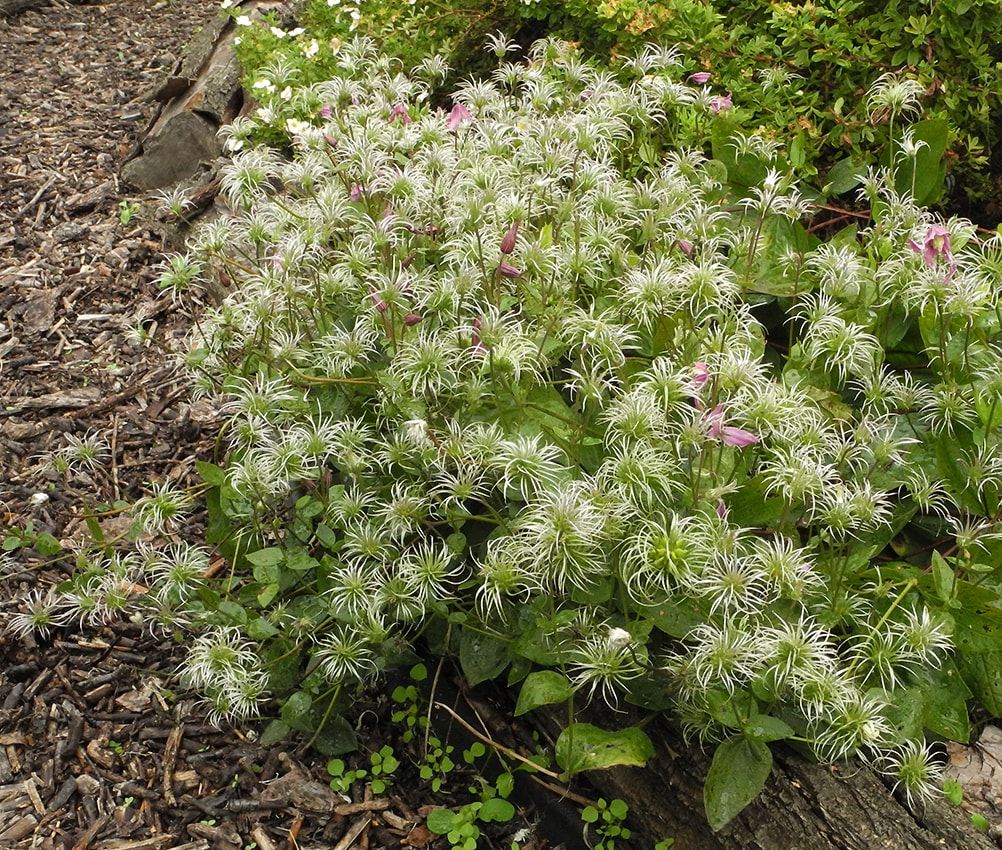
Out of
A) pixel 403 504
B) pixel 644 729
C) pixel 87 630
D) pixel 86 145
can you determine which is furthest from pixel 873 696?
Result: pixel 86 145

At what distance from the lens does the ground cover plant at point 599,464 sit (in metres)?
1.79

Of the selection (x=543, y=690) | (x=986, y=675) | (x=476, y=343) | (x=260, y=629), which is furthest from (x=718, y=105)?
(x=260, y=629)

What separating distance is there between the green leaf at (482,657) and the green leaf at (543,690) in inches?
8.6

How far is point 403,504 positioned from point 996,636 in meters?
1.22

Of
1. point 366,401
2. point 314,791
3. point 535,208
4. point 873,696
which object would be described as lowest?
point 314,791

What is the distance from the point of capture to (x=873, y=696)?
5.84 ft

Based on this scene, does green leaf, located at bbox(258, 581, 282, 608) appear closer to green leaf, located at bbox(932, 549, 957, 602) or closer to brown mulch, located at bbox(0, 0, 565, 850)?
brown mulch, located at bbox(0, 0, 565, 850)

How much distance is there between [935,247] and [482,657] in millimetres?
1376

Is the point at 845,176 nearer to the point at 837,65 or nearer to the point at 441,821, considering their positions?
the point at 837,65

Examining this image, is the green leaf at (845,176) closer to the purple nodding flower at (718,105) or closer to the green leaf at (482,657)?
the purple nodding flower at (718,105)

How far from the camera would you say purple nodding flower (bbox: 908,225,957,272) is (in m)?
2.13

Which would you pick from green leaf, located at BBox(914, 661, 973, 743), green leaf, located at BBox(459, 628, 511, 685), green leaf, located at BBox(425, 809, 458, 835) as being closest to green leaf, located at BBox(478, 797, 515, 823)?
green leaf, located at BBox(425, 809, 458, 835)

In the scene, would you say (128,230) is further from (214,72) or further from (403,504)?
(403,504)

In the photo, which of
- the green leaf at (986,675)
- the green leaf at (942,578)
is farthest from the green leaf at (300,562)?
the green leaf at (986,675)
